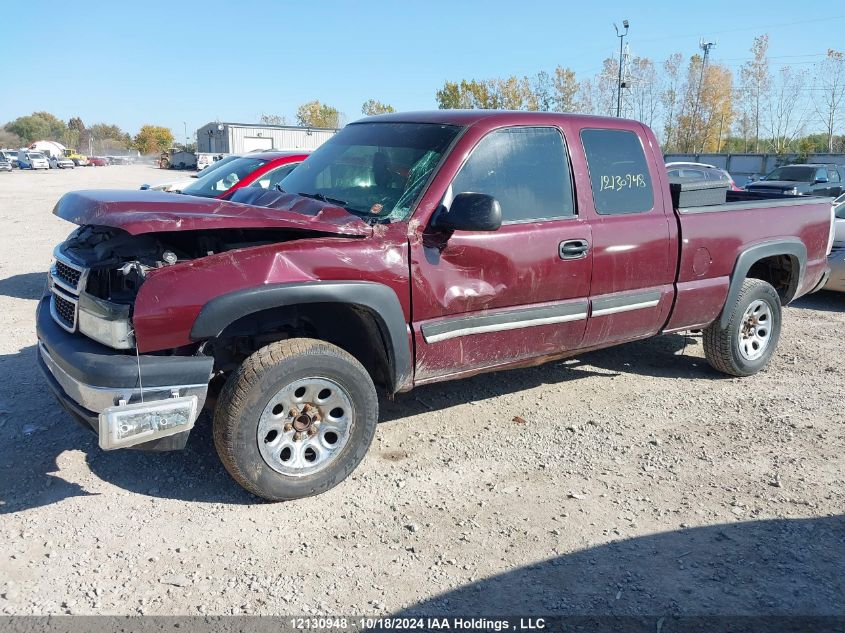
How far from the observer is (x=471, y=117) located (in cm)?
432

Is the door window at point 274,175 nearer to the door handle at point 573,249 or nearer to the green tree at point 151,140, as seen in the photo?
the door handle at point 573,249

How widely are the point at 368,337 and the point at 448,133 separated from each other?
1330 millimetres

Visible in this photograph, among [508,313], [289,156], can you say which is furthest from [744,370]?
[289,156]

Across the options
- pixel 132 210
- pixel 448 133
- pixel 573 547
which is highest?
pixel 448 133

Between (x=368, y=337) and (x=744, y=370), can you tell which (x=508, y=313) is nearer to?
(x=368, y=337)

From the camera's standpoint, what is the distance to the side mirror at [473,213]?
3.72 metres

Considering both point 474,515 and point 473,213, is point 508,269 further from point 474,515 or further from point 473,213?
point 474,515

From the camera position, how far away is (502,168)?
4258 millimetres

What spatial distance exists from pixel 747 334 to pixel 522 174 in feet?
8.92

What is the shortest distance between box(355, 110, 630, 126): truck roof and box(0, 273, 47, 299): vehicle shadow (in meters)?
5.36

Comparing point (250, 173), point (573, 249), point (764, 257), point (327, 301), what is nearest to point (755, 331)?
point (764, 257)

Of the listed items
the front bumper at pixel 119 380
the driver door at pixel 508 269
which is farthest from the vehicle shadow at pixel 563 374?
the front bumper at pixel 119 380

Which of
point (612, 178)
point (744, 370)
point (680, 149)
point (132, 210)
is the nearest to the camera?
point (132, 210)

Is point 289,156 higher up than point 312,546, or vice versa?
point 289,156
